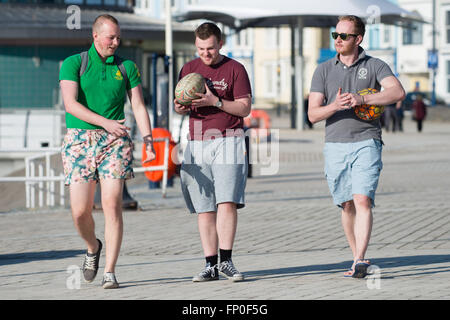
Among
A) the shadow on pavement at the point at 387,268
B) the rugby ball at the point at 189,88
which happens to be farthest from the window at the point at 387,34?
the rugby ball at the point at 189,88

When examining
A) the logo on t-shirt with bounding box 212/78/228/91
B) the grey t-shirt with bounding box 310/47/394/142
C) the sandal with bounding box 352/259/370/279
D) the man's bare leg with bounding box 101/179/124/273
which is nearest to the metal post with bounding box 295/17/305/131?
the grey t-shirt with bounding box 310/47/394/142

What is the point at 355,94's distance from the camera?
23.7ft

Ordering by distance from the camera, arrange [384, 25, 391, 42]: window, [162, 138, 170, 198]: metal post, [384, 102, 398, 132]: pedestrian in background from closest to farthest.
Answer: [162, 138, 170, 198]: metal post < [384, 102, 398, 132]: pedestrian in background < [384, 25, 391, 42]: window

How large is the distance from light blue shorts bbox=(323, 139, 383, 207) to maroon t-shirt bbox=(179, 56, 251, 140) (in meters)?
0.73

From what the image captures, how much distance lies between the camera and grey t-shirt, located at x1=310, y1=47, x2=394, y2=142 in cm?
733

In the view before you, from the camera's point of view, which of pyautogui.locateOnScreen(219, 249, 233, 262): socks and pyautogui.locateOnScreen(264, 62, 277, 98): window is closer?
pyautogui.locateOnScreen(219, 249, 233, 262): socks

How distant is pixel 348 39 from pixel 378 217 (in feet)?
15.2

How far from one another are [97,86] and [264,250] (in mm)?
2837

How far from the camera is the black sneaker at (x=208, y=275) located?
7270 millimetres

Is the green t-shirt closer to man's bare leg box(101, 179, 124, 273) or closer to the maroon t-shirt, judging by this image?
man's bare leg box(101, 179, 124, 273)

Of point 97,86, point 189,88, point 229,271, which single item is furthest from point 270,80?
point 97,86

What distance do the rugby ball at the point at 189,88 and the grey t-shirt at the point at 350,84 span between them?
89 centimetres

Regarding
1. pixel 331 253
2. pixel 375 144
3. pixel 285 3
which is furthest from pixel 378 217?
pixel 285 3
